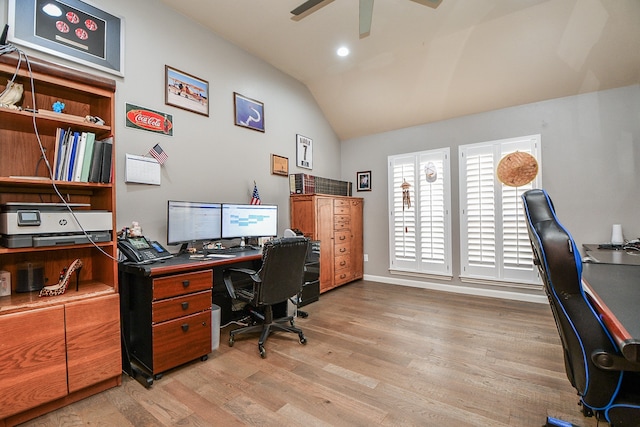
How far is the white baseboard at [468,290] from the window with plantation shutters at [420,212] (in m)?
0.19

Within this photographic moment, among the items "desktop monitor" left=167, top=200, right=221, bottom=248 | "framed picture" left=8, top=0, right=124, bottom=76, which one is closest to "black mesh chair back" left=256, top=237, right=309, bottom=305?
"desktop monitor" left=167, top=200, right=221, bottom=248

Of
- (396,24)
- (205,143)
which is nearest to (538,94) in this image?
(396,24)

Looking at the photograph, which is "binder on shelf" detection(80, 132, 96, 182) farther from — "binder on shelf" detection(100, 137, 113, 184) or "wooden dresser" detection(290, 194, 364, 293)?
"wooden dresser" detection(290, 194, 364, 293)

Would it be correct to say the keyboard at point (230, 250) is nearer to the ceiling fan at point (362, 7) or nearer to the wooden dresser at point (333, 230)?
the wooden dresser at point (333, 230)

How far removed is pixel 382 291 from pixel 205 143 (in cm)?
310

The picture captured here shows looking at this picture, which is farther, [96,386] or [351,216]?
[351,216]

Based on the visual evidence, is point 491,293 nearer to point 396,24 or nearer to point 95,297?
point 396,24

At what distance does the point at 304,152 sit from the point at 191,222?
2261mm

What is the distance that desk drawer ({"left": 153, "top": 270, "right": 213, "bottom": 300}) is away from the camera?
1.99 m

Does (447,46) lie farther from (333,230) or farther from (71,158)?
(71,158)

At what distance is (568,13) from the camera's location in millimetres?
2771

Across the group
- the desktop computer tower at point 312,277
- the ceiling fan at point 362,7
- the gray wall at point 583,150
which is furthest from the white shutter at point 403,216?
the ceiling fan at point 362,7

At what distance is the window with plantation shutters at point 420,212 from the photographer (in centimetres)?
432

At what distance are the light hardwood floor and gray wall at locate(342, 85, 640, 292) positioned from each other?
4.65 ft
